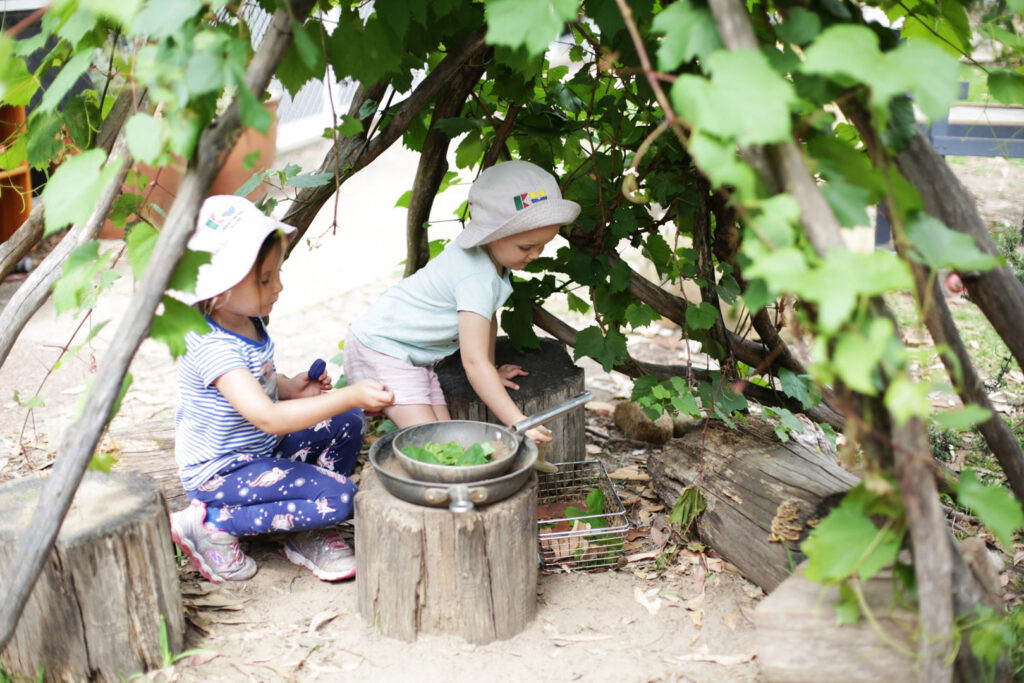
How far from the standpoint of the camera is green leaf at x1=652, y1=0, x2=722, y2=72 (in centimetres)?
153

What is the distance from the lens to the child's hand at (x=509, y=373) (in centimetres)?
304

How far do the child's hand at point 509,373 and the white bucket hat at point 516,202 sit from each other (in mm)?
509

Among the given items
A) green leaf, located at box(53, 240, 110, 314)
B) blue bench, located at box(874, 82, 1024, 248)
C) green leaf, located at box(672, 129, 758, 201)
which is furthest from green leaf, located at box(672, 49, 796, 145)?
blue bench, located at box(874, 82, 1024, 248)

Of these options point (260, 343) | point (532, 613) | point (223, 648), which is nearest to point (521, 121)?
point (260, 343)

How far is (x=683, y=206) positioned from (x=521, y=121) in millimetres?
614

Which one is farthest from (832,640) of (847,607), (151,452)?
(151,452)

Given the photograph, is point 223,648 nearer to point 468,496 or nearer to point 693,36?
point 468,496

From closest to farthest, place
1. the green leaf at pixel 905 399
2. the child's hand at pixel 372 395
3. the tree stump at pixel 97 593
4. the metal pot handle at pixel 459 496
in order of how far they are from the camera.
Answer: the green leaf at pixel 905 399 → the tree stump at pixel 97 593 → the metal pot handle at pixel 459 496 → the child's hand at pixel 372 395

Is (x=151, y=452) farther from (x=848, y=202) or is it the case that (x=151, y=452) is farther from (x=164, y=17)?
(x=848, y=202)

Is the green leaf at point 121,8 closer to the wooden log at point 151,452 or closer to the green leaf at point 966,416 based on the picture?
the green leaf at point 966,416

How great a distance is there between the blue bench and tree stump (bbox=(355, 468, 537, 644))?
3.53m

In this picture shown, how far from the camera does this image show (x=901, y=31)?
2.41 metres

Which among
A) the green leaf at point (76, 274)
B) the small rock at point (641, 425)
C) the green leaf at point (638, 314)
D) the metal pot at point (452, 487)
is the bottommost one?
the small rock at point (641, 425)

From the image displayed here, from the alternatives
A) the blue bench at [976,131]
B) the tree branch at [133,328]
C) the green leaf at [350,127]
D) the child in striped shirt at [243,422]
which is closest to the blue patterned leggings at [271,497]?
the child in striped shirt at [243,422]
